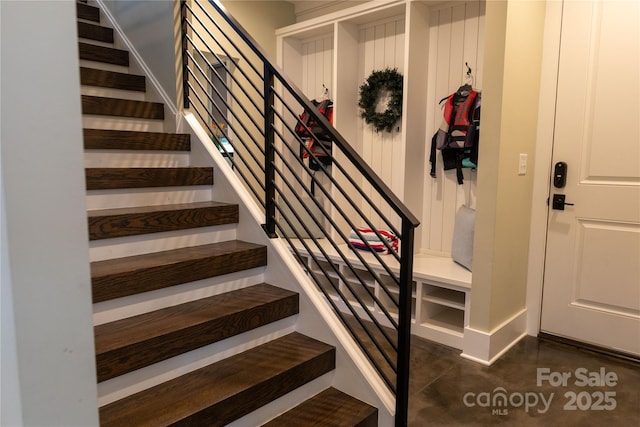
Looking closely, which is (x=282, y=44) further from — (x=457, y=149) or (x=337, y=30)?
(x=457, y=149)

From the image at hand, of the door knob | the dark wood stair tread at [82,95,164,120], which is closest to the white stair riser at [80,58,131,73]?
the dark wood stair tread at [82,95,164,120]

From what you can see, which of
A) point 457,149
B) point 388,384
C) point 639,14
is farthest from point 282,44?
point 388,384

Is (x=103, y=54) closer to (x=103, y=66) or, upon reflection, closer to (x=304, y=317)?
(x=103, y=66)

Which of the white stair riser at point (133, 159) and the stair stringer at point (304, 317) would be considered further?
the white stair riser at point (133, 159)

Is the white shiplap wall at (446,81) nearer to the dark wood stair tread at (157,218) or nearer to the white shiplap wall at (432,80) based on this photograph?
the white shiplap wall at (432,80)

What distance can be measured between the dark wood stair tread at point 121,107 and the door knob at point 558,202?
2472 millimetres

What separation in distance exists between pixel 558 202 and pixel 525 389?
3.86 feet

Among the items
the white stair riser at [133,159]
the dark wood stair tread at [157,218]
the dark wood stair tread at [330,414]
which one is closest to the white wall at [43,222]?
the dark wood stair tread at [330,414]

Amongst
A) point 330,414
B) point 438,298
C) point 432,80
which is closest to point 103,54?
point 432,80

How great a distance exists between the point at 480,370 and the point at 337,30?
2713mm

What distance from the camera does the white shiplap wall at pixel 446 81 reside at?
317cm

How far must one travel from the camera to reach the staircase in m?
1.50

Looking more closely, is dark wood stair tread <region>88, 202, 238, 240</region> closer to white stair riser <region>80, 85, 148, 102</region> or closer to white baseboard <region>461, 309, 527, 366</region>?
white stair riser <region>80, 85, 148, 102</region>

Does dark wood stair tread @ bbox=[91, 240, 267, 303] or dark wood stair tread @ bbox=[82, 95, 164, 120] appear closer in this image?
dark wood stair tread @ bbox=[91, 240, 267, 303]
